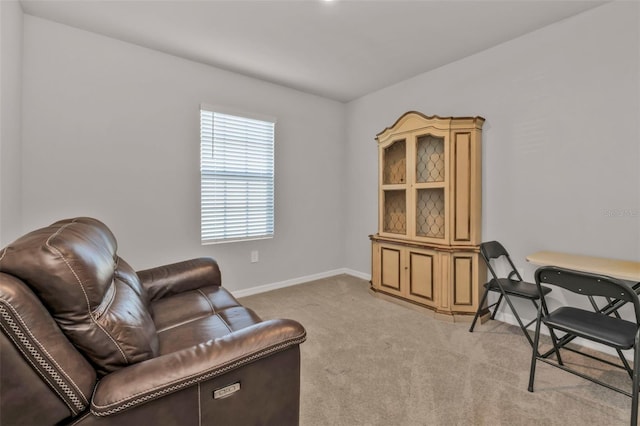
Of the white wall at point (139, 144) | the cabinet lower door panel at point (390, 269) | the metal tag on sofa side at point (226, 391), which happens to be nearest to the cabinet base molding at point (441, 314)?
the cabinet lower door panel at point (390, 269)

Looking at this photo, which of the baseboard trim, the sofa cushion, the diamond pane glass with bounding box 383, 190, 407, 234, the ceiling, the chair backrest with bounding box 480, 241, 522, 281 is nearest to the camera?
the sofa cushion

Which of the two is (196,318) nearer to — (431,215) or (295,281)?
(295,281)

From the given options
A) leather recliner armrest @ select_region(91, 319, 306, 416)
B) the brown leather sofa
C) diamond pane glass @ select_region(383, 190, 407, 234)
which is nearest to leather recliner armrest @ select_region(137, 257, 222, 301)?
the brown leather sofa

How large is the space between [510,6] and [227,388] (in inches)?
120

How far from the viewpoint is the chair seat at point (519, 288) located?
2.26 meters

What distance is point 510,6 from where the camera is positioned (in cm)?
226

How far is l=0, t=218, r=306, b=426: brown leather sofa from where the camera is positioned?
0.85 m

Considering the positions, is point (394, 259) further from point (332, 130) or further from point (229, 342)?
point (229, 342)

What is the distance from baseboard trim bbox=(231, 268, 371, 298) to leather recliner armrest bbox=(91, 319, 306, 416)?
245cm

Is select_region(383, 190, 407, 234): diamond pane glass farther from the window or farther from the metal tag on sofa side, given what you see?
the metal tag on sofa side

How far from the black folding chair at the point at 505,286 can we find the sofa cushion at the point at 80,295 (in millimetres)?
2439

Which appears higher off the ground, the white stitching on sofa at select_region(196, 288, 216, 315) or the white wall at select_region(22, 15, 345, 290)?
the white wall at select_region(22, 15, 345, 290)

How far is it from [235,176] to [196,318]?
1986 mm

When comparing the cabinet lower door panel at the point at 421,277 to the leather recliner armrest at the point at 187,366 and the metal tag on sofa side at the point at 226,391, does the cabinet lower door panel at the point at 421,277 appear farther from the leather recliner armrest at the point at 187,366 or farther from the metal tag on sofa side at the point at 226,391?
the metal tag on sofa side at the point at 226,391
